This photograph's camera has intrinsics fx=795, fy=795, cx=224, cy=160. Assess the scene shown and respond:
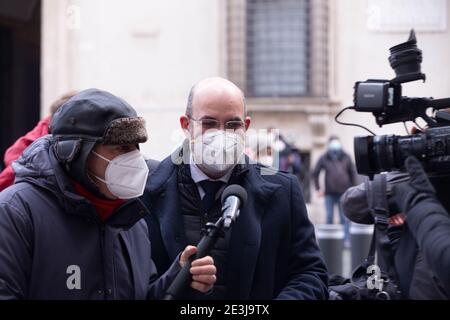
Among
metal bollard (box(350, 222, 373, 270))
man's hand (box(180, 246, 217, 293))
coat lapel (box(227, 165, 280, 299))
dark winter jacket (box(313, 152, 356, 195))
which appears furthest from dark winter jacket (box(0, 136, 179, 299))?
dark winter jacket (box(313, 152, 356, 195))

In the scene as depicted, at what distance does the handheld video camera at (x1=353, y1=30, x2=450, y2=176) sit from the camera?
2400 millimetres

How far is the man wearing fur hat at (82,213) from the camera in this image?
2.34m

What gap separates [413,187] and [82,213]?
3.27 ft

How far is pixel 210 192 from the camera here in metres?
2.92

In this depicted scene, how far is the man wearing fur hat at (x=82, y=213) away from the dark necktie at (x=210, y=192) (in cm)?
36

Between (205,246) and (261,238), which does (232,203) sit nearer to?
(205,246)

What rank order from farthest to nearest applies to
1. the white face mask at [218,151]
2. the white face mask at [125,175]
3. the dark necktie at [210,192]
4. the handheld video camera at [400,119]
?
the dark necktie at [210,192] < the white face mask at [218,151] < the white face mask at [125,175] < the handheld video camera at [400,119]

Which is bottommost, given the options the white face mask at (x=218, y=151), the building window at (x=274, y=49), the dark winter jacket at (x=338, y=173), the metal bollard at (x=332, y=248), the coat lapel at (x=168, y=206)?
the metal bollard at (x=332, y=248)

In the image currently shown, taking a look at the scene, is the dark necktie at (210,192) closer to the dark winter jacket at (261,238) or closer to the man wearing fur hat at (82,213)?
the dark winter jacket at (261,238)

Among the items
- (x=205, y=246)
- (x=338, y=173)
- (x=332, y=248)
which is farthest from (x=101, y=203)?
(x=338, y=173)

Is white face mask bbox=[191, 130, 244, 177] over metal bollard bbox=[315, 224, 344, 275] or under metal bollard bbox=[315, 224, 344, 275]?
over

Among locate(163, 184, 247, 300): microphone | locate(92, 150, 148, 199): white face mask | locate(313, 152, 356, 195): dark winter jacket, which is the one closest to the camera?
locate(163, 184, 247, 300): microphone

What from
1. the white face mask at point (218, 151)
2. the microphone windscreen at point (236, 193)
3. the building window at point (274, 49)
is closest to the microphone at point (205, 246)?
Result: the microphone windscreen at point (236, 193)

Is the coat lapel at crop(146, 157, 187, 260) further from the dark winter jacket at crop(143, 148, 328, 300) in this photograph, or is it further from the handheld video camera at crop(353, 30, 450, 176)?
the handheld video camera at crop(353, 30, 450, 176)
